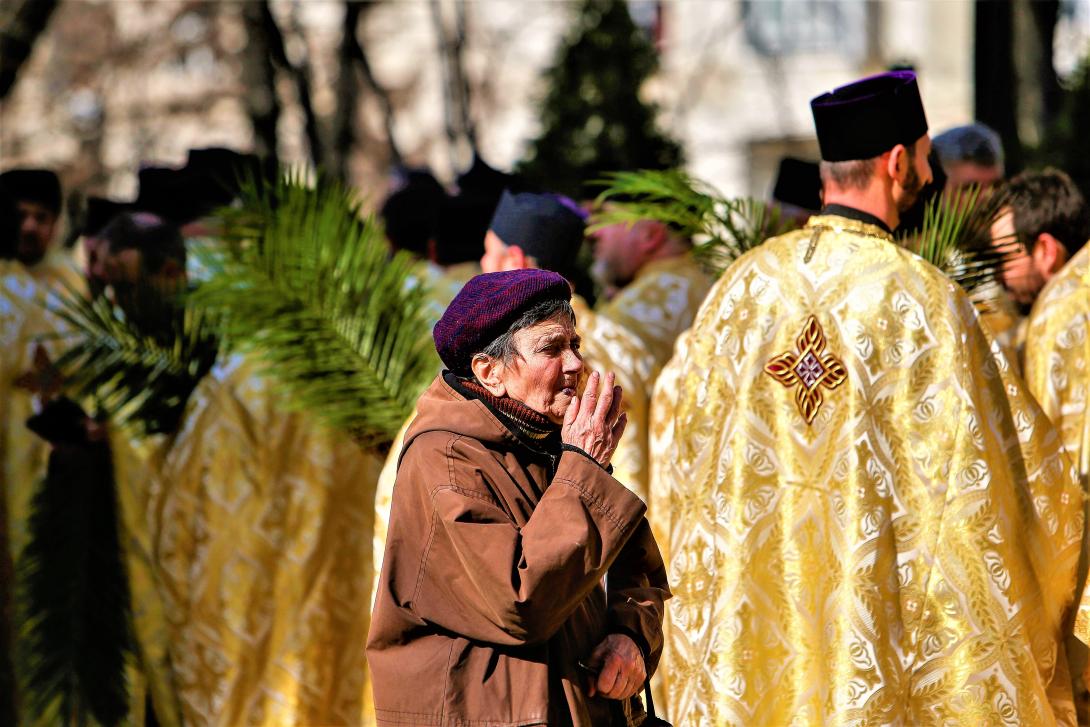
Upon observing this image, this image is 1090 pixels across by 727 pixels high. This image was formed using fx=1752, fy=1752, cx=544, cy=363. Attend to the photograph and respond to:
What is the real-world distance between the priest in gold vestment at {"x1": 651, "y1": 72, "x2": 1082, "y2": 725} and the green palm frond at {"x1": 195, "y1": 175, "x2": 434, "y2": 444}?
159 cm

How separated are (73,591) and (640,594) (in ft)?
12.3

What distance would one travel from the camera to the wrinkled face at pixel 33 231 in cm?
791

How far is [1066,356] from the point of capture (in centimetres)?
513

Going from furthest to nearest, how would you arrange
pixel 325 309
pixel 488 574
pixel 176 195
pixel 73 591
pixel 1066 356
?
pixel 176 195
pixel 73 591
pixel 325 309
pixel 1066 356
pixel 488 574

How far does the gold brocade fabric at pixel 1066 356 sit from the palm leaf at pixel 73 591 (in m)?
3.66

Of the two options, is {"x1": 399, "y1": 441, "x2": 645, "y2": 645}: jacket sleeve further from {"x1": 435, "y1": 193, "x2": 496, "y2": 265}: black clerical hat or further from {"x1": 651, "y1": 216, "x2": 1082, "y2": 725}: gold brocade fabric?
{"x1": 435, "y1": 193, "x2": 496, "y2": 265}: black clerical hat

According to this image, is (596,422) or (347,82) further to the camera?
(347,82)

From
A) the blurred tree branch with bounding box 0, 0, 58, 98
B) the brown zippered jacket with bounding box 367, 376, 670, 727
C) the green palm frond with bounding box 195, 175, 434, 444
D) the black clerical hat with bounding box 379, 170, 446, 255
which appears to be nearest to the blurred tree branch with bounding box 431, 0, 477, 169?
the blurred tree branch with bounding box 0, 0, 58, 98

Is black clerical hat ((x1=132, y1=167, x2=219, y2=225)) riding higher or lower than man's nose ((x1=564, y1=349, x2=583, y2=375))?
lower

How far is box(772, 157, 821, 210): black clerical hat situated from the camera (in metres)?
5.83

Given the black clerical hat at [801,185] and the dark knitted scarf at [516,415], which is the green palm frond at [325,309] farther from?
the dark knitted scarf at [516,415]

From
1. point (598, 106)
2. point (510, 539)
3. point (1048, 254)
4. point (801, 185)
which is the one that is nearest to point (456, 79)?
point (598, 106)

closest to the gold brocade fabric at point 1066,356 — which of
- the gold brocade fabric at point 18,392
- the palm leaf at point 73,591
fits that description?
the palm leaf at point 73,591

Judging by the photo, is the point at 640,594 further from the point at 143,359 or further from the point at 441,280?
the point at 143,359
